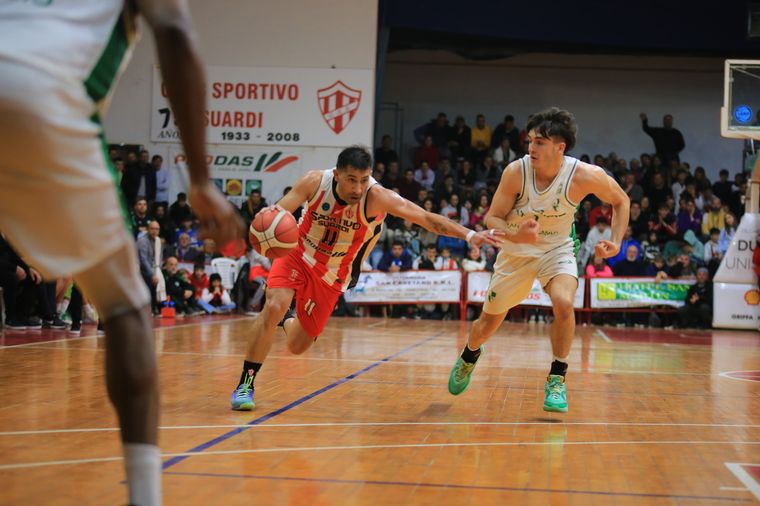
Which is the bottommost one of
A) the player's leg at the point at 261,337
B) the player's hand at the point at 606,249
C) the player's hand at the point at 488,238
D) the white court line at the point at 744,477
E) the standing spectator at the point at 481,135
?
the white court line at the point at 744,477

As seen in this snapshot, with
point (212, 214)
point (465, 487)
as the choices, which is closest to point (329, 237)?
point (465, 487)

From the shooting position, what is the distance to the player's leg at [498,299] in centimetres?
626

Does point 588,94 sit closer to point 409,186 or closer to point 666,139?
point 666,139

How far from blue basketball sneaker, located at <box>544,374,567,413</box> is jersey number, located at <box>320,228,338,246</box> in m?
1.76

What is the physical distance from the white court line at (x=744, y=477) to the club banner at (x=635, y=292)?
1357 centimetres

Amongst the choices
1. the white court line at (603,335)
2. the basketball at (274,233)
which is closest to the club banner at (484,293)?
the white court line at (603,335)

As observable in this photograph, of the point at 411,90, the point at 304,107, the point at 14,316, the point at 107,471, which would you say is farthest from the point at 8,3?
the point at 411,90

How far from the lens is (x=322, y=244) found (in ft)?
20.3

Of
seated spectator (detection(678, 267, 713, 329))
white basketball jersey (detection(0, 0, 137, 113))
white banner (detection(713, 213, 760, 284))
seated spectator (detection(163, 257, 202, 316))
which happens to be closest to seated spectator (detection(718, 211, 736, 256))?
seated spectator (detection(678, 267, 713, 329))

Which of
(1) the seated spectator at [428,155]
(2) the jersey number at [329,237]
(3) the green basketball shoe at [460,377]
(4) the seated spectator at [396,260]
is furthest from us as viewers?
(1) the seated spectator at [428,155]

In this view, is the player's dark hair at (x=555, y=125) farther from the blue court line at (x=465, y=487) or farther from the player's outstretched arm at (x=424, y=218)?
the blue court line at (x=465, y=487)

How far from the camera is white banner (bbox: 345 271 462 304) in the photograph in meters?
18.0

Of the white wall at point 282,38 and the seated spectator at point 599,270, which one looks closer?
the seated spectator at point 599,270

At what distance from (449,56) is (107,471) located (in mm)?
22824
